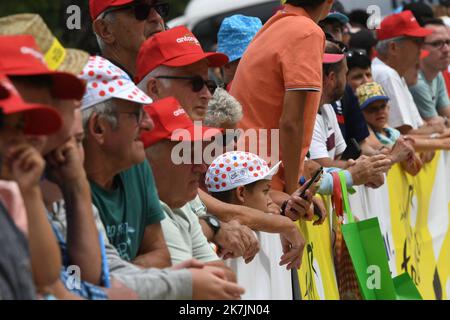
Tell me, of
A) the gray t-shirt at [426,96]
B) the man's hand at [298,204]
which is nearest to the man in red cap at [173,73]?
the man's hand at [298,204]

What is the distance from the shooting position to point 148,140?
5742mm

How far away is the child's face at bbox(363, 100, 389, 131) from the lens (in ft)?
32.7

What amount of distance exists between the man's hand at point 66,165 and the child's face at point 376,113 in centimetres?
587

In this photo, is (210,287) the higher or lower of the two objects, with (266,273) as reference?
higher

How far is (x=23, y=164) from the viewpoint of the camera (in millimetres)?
3664

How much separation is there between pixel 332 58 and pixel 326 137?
1.80ft

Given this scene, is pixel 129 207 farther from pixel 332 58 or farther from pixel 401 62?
pixel 401 62

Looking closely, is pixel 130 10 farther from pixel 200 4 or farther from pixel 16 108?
pixel 200 4

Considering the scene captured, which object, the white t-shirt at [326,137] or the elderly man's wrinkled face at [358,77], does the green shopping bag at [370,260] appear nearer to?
the white t-shirt at [326,137]

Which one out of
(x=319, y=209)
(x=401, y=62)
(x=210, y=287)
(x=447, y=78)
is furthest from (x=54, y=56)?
(x=447, y=78)

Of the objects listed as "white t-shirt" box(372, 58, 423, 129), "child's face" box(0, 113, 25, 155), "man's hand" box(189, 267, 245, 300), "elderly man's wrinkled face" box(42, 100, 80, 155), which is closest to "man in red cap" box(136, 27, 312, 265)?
"man's hand" box(189, 267, 245, 300)

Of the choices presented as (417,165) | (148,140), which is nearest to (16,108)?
(148,140)

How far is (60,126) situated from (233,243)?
2480mm

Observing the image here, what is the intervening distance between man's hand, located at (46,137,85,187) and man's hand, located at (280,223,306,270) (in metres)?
2.66
